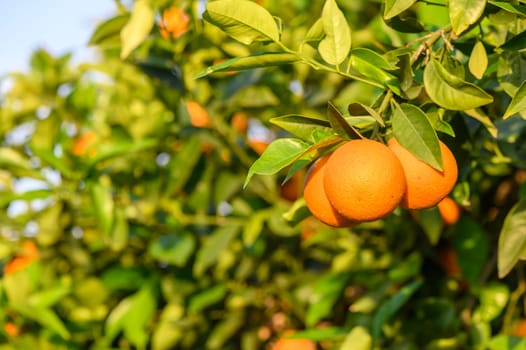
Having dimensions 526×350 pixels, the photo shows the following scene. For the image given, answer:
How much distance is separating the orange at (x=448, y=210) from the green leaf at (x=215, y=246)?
424 mm

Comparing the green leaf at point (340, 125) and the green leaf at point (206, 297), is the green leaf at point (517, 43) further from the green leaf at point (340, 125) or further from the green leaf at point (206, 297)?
the green leaf at point (206, 297)

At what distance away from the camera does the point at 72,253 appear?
65.6 inches

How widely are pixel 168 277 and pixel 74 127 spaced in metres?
0.50

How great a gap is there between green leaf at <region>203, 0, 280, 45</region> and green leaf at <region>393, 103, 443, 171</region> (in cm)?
15

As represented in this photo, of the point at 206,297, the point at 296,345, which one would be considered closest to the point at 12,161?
the point at 206,297

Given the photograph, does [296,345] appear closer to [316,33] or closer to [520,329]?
[520,329]

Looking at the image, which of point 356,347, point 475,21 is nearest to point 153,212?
point 356,347

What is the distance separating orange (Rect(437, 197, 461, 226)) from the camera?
1087mm

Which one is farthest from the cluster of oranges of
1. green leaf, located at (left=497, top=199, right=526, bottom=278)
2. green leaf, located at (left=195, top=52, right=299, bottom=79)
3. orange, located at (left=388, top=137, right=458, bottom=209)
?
green leaf, located at (left=497, top=199, right=526, bottom=278)

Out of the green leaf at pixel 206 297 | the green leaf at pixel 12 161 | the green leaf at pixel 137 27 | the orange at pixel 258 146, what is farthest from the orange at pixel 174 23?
the green leaf at pixel 206 297

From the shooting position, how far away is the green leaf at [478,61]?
0.72 meters

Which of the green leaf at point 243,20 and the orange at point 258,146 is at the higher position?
the green leaf at point 243,20

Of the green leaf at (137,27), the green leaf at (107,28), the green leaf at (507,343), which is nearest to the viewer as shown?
the green leaf at (507,343)

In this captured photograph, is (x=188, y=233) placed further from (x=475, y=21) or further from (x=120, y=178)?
(x=475, y=21)
